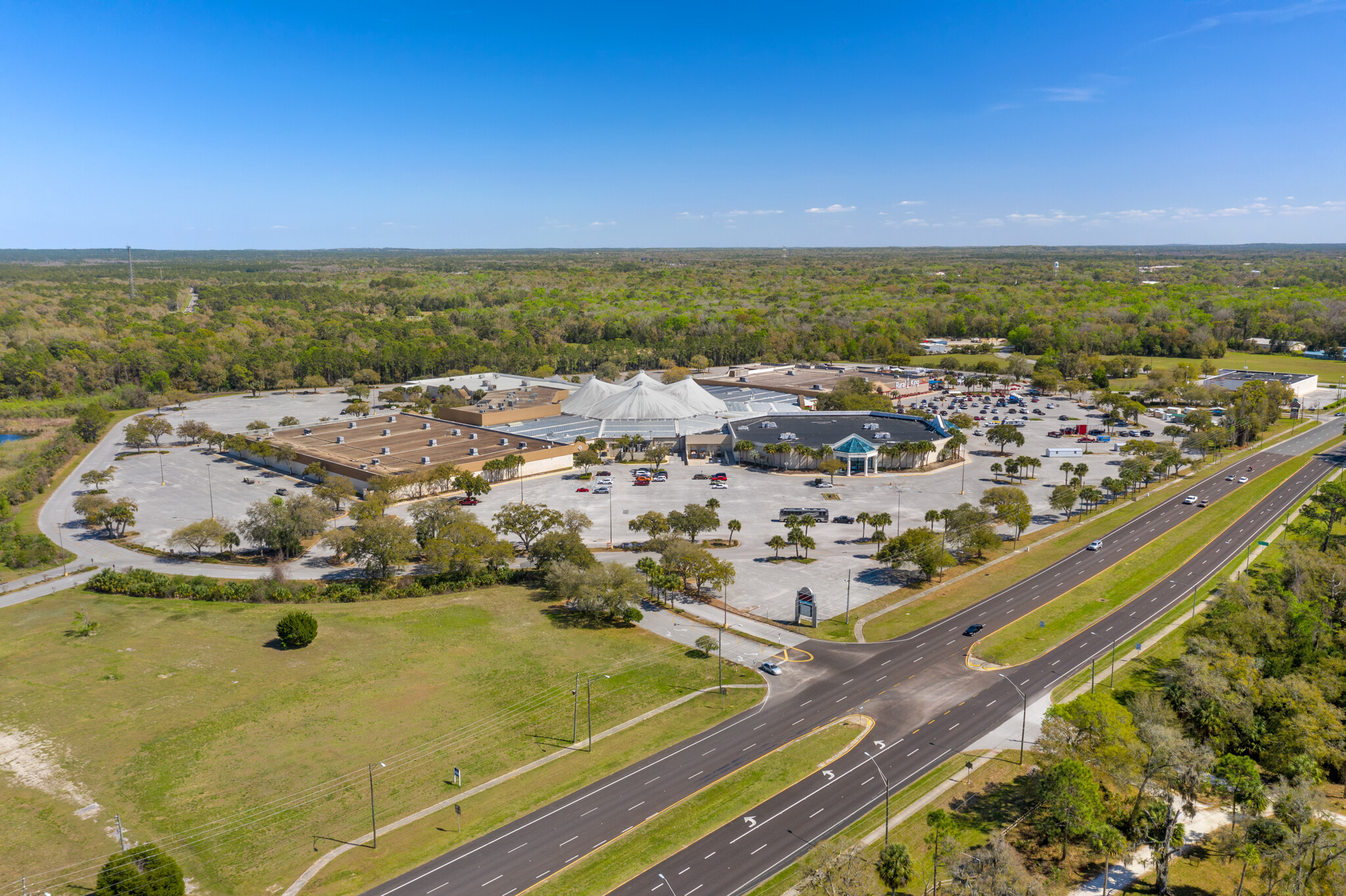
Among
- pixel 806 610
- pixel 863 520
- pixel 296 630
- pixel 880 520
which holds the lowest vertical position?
pixel 806 610

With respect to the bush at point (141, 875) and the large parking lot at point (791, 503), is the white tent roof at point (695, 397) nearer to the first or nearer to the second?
the large parking lot at point (791, 503)

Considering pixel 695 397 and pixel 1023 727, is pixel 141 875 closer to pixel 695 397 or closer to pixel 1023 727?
pixel 1023 727

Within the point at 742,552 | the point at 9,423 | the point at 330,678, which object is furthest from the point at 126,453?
the point at 742,552

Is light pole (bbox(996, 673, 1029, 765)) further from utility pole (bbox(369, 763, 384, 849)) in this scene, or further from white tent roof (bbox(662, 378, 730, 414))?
white tent roof (bbox(662, 378, 730, 414))

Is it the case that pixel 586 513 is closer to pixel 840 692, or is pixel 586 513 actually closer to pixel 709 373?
pixel 840 692

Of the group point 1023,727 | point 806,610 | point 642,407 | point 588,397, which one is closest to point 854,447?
point 642,407

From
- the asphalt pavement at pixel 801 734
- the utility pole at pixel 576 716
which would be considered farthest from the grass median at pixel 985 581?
the utility pole at pixel 576 716
